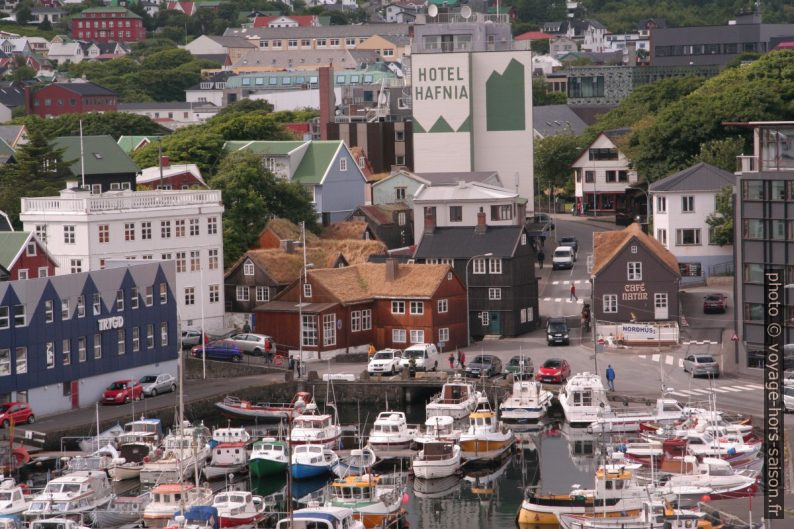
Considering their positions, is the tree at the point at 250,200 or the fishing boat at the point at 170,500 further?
the tree at the point at 250,200

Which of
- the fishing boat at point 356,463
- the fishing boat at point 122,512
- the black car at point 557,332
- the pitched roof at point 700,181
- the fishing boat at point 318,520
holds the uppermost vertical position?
the pitched roof at point 700,181

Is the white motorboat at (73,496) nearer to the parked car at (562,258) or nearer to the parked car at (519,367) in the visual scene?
the parked car at (519,367)

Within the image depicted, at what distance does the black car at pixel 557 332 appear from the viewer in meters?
83.8

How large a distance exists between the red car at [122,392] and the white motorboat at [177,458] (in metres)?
8.07

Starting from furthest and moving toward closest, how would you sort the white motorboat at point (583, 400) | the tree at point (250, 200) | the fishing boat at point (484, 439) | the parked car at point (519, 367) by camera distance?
1. the tree at point (250, 200)
2. the parked car at point (519, 367)
3. the white motorboat at point (583, 400)
4. the fishing boat at point (484, 439)

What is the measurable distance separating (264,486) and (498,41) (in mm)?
61525

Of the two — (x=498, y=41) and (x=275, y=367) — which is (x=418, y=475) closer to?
(x=275, y=367)

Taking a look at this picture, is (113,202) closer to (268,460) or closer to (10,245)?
(10,245)

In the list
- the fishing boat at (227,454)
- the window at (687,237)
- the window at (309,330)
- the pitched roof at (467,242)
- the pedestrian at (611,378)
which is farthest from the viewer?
the window at (687,237)

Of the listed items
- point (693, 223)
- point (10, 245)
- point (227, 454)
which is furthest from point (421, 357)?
point (693, 223)

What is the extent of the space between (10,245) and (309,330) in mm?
13857

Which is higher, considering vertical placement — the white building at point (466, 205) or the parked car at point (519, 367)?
the white building at point (466, 205)

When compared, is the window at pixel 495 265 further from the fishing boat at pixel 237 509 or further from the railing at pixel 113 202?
the fishing boat at pixel 237 509

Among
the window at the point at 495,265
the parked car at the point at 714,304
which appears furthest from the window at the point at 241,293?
the parked car at the point at 714,304
